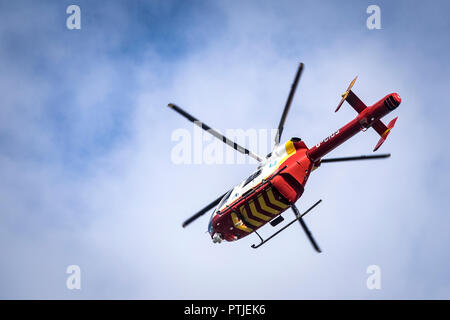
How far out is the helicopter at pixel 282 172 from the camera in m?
17.2

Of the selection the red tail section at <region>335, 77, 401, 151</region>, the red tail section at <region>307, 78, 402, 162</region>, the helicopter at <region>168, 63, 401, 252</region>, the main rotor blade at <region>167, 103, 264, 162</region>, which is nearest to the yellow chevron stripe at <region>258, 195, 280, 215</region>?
the helicopter at <region>168, 63, 401, 252</region>

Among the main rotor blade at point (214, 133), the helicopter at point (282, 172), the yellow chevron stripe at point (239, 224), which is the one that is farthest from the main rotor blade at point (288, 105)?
→ the yellow chevron stripe at point (239, 224)

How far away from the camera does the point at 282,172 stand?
17938 millimetres

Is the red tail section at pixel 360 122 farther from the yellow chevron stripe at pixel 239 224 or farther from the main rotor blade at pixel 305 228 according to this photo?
the yellow chevron stripe at pixel 239 224

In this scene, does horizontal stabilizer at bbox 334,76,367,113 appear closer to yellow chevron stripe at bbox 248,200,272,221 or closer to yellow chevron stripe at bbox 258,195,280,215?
yellow chevron stripe at bbox 258,195,280,215

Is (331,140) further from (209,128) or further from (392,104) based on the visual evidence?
(209,128)

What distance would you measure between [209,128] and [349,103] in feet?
17.1

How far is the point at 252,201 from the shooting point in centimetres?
1861

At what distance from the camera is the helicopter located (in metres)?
17.2
